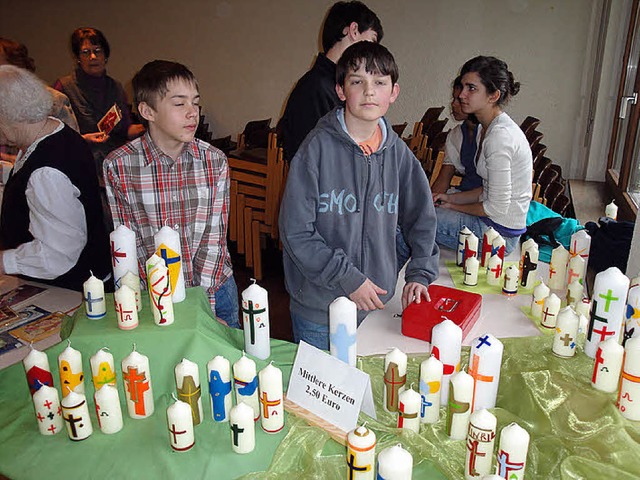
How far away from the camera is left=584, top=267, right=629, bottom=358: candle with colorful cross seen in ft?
4.73

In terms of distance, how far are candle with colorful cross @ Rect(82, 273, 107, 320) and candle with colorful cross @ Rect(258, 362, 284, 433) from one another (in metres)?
0.48

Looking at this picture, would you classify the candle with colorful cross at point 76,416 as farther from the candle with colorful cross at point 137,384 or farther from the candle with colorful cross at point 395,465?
the candle with colorful cross at point 395,465

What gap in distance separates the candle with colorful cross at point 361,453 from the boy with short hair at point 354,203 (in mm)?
634

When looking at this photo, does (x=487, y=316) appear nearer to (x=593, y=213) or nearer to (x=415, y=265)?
(x=415, y=265)

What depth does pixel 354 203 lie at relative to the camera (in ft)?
5.73

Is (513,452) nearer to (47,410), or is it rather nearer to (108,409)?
(108,409)

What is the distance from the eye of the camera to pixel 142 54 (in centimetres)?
774

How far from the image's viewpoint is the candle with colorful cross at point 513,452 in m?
1.10

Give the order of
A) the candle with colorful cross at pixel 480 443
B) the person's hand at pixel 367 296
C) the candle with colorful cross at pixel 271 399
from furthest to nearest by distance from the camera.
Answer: the person's hand at pixel 367 296 < the candle with colorful cross at pixel 271 399 < the candle with colorful cross at pixel 480 443

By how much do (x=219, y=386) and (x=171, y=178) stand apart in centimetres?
79

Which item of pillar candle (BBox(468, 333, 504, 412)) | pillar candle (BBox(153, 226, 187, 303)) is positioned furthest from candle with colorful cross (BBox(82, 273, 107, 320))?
pillar candle (BBox(468, 333, 504, 412))

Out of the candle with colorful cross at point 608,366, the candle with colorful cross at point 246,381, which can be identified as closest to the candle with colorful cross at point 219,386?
the candle with colorful cross at point 246,381

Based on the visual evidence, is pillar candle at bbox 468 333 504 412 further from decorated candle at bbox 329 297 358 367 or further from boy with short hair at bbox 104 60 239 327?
boy with short hair at bbox 104 60 239 327

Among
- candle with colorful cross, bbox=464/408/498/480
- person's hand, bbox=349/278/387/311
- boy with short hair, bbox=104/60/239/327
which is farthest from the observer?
boy with short hair, bbox=104/60/239/327
